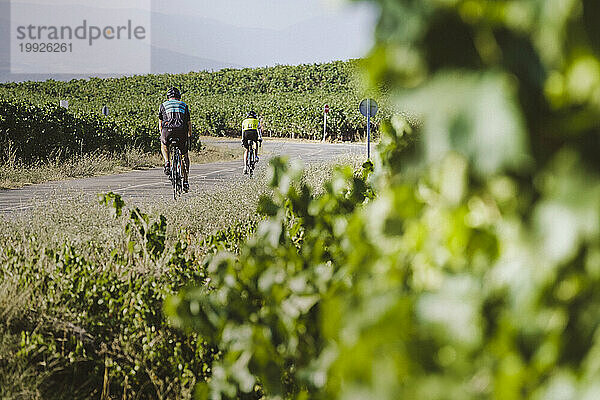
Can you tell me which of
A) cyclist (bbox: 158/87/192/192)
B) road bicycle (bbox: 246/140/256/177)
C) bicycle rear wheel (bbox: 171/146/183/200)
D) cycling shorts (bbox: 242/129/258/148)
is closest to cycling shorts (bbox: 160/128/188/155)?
cyclist (bbox: 158/87/192/192)

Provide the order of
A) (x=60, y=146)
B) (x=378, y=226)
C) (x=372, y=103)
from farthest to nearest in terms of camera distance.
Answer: (x=60, y=146), (x=372, y=103), (x=378, y=226)

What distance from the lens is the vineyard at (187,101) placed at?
16.2 metres

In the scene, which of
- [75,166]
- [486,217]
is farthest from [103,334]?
[75,166]

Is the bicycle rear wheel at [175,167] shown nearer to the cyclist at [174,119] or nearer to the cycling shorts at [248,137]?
the cyclist at [174,119]

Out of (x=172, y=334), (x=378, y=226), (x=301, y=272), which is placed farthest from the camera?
(x=172, y=334)

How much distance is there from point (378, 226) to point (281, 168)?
1170 mm

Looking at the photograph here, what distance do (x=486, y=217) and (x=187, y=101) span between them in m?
66.8

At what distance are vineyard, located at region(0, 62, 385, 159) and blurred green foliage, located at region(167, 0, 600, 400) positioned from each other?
33 centimetres

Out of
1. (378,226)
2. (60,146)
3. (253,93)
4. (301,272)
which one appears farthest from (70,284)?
(253,93)

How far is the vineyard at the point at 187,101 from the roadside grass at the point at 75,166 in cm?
77

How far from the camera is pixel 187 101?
65.7 meters

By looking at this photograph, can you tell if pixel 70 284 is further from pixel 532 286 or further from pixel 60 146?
pixel 60 146

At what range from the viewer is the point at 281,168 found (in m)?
2.22

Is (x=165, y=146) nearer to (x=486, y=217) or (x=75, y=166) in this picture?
(x=75, y=166)
